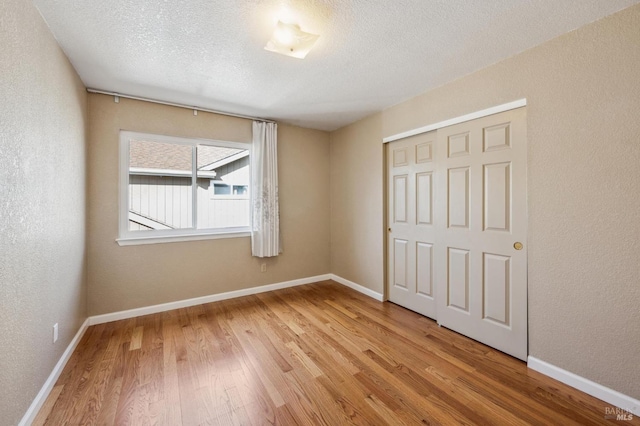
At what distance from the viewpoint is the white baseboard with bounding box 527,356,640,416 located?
1.61 metres

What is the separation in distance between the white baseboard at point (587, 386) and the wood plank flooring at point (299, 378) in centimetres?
5

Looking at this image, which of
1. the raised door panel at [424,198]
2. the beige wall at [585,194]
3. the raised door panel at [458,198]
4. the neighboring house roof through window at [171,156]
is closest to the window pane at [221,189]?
the neighboring house roof through window at [171,156]

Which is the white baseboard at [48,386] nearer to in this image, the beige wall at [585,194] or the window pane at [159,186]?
the window pane at [159,186]

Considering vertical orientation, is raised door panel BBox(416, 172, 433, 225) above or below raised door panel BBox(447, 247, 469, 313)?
above

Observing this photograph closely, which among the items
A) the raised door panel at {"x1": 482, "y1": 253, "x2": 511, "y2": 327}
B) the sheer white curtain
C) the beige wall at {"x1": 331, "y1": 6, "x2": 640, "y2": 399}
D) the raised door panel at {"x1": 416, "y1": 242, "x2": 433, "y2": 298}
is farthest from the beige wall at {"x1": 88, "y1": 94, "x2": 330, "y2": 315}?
the beige wall at {"x1": 331, "y1": 6, "x2": 640, "y2": 399}

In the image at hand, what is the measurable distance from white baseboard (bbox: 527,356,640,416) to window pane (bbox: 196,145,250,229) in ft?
11.4

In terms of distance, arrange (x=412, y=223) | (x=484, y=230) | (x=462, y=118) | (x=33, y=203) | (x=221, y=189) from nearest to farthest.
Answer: (x=33, y=203) → (x=484, y=230) → (x=462, y=118) → (x=412, y=223) → (x=221, y=189)

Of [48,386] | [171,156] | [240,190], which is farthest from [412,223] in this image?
[48,386]

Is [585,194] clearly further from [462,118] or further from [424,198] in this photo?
[424,198]

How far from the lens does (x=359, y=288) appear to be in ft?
12.7

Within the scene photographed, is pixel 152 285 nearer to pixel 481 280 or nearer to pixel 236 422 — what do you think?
pixel 236 422

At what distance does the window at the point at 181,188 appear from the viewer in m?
3.07

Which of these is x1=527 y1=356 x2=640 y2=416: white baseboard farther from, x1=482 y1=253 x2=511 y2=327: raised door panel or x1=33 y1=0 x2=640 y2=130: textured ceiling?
x1=33 y1=0 x2=640 y2=130: textured ceiling

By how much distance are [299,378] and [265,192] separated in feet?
8.12
